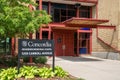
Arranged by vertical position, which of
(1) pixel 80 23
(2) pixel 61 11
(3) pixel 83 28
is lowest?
(3) pixel 83 28

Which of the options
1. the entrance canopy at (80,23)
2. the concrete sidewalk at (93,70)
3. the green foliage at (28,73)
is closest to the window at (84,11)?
the entrance canopy at (80,23)

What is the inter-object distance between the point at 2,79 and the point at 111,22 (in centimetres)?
2167

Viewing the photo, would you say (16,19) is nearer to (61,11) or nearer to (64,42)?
(64,42)

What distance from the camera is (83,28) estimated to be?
3241 centimetres

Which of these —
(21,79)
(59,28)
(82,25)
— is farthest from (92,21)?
(21,79)

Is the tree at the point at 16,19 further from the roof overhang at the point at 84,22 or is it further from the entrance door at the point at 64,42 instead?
the entrance door at the point at 64,42

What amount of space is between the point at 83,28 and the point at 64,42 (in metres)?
2.71

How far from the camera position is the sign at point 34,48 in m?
12.7

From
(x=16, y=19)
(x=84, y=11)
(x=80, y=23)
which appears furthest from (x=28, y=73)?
(x=84, y=11)

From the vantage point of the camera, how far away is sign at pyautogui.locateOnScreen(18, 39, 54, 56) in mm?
12724

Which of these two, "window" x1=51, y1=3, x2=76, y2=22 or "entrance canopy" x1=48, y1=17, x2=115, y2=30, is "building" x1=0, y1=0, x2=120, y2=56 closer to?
"window" x1=51, y1=3, x2=76, y2=22

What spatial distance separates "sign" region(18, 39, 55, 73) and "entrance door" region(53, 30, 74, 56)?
699 inches

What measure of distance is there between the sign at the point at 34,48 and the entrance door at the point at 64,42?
17.7 m

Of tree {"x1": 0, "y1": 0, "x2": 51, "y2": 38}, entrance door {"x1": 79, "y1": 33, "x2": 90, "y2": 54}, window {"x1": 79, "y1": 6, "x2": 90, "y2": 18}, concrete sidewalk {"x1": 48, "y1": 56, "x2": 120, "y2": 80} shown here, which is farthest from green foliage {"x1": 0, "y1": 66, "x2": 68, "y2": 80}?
window {"x1": 79, "y1": 6, "x2": 90, "y2": 18}
